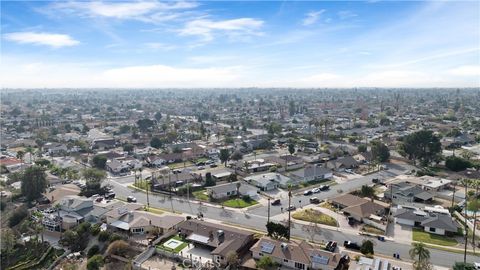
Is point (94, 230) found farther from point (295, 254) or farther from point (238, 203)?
point (295, 254)

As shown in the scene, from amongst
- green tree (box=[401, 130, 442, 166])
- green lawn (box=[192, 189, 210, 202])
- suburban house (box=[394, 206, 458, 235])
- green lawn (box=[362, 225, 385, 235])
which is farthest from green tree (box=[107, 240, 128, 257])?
green tree (box=[401, 130, 442, 166])

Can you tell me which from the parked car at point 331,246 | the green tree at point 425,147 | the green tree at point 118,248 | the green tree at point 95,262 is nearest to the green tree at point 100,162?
the green tree at point 118,248

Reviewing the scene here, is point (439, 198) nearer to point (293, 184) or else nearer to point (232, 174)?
point (293, 184)

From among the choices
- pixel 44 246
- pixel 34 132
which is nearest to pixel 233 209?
pixel 44 246

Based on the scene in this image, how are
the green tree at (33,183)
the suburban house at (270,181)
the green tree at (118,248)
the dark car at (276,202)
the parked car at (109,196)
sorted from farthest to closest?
the suburban house at (270,181) → the parked car at (109,196) → the green tree at (33,183) → the dark car at (276,202) → the green tree at (118,248)

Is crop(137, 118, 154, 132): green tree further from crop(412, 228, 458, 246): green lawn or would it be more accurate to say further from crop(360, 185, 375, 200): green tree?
crop(412, 228, 458, 246): green lawn

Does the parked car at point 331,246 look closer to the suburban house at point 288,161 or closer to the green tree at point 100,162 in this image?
the suburban house at point 288,161

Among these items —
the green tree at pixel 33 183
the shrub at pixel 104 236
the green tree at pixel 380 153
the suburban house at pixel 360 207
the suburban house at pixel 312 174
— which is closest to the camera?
the shrub at pixel 104 236
